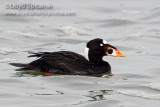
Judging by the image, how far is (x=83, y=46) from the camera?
43.2 feet

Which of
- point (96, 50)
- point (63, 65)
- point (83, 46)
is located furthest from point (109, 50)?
point (83, 46)

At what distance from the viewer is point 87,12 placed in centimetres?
1836

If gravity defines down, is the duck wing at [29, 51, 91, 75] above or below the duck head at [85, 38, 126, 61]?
below

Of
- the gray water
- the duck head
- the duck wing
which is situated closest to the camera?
the gray water

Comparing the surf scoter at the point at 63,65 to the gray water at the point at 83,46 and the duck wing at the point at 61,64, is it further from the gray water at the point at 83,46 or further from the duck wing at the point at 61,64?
the gray water at the point at 83,46

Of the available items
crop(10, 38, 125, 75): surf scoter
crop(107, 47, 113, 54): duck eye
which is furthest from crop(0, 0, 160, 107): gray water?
crop(107, 47, 113, 54): duck eye

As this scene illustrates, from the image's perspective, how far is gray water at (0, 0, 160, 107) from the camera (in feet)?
25.4

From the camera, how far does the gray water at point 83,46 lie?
25.4 feet

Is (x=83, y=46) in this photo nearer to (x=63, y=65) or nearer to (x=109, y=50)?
(x=109, y=50)

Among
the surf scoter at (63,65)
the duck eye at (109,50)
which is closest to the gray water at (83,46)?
the surf scoter at (63,65)

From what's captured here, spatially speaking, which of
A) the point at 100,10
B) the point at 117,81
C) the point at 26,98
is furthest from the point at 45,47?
the point at 100,10

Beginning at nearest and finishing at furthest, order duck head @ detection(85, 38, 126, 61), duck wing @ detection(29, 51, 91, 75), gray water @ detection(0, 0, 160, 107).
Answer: gray water @ detection(0, 0, 160, 107)
duck wing @ detection(29, 51, 91, 75)
duck head @ detection(85, 38, 126, 61)

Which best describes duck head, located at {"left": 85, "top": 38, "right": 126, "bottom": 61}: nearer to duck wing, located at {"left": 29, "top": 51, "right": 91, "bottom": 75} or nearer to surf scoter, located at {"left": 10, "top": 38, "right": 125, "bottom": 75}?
surf scoter, located at {"left": 10, "top": 38, "right": 125, "bottom": 75}

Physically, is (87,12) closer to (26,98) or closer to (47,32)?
(47,32)
